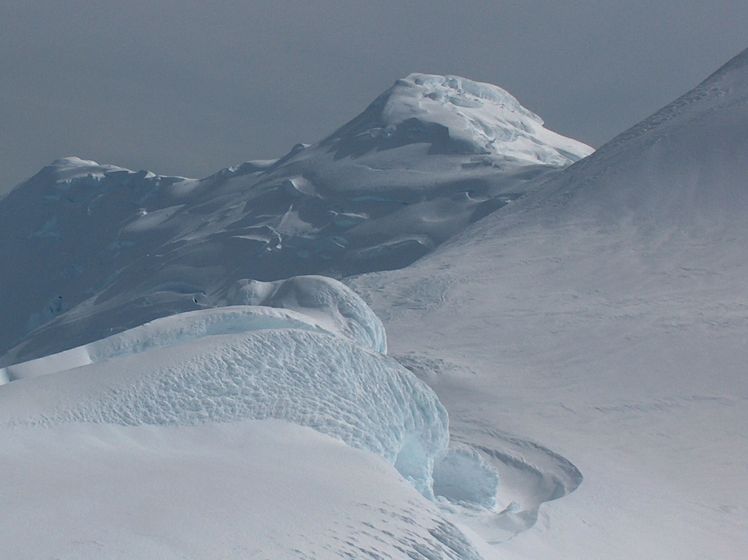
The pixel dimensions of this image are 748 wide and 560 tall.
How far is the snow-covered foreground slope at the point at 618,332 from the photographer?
17391mm

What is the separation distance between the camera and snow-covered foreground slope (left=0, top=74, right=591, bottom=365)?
59.4 meters

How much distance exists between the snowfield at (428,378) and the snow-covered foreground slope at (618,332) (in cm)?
8

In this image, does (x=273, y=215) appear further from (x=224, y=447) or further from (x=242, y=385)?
(x=224, y=447)

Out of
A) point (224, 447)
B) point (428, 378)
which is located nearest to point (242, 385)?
point (224, 447)

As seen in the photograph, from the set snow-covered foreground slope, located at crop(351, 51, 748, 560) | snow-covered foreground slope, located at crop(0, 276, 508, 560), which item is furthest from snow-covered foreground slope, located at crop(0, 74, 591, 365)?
snow-covered foreground slope, located at crop(0, 276, 508, 560)

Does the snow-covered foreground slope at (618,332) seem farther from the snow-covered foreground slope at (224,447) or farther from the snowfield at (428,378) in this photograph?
the snow-covered foreground slope at (224,447)

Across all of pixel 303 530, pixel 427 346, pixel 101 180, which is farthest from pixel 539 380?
pixel 101 180

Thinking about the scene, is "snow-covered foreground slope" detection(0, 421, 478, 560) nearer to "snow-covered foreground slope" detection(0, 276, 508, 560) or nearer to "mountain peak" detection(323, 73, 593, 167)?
"snow-covered foreground slope" detection(0, 276, 508, 560)

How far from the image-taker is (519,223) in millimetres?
40312

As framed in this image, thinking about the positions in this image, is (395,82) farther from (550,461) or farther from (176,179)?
(550,461)

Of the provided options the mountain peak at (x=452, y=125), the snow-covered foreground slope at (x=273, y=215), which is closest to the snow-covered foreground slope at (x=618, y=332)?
the snow-covered foreground slope at (x=273, y=215)

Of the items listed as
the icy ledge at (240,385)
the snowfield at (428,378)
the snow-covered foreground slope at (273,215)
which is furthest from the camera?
the snow-covered foreground slope at (273,215)

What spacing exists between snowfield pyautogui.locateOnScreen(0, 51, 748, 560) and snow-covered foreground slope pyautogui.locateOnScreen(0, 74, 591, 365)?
1.04 feet

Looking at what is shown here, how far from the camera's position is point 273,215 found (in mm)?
64938
